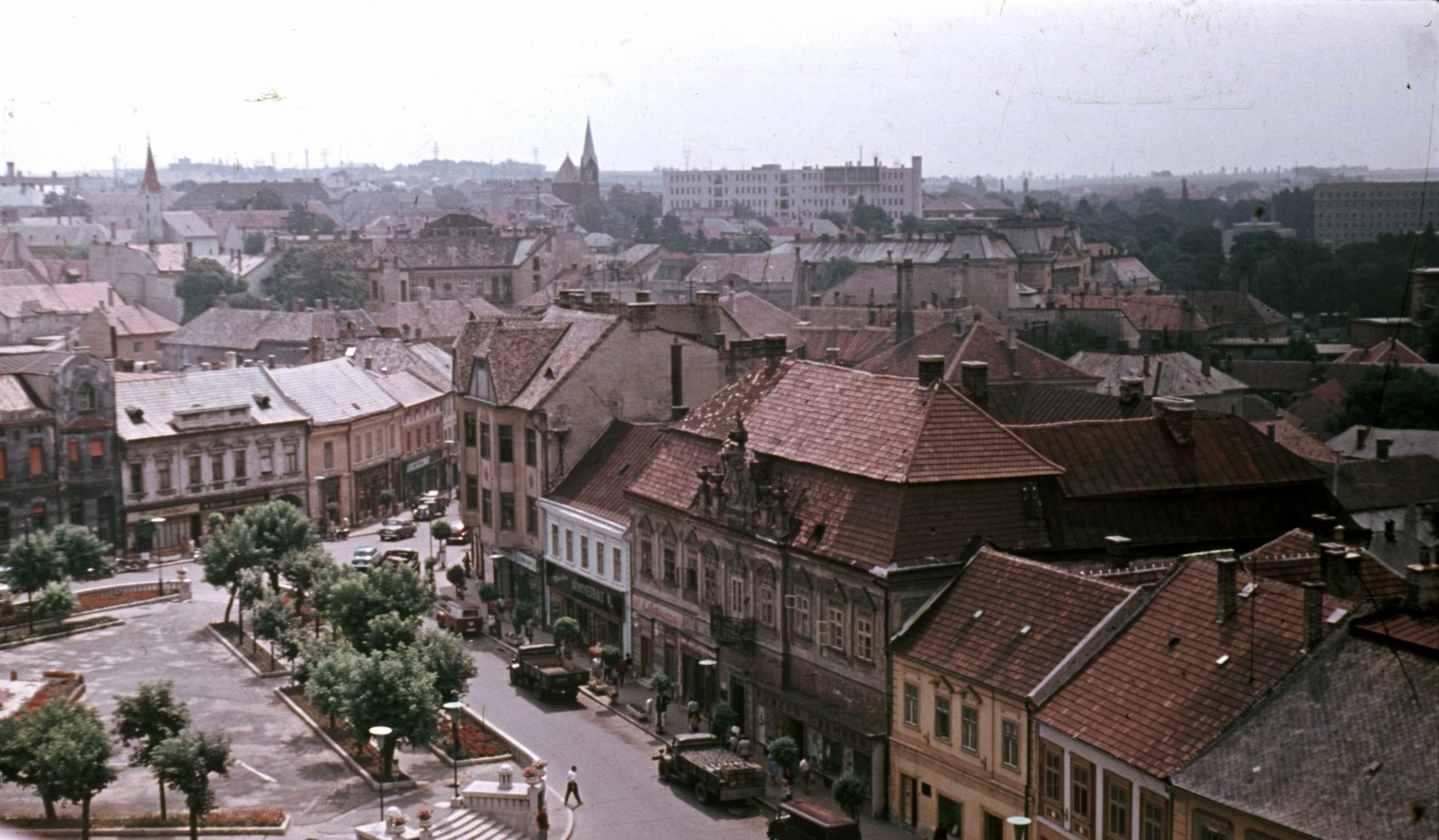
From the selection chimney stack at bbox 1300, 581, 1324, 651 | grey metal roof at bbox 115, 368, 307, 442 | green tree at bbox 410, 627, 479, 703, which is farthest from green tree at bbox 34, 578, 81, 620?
chimney stack at bbox 1300, 581, 1324, 651

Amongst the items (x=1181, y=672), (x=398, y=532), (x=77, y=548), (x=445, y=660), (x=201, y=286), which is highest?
(x=201, y=286)

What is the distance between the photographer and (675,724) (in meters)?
48.0

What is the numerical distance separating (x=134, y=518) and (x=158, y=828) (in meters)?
38.2

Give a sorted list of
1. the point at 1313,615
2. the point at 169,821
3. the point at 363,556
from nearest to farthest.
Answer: the point at 1313,615, the point at 169,821, the point at 363,556

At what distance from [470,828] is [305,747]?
373 inches

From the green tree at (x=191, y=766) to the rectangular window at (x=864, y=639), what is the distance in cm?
1572

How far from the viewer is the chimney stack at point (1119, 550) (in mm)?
40094

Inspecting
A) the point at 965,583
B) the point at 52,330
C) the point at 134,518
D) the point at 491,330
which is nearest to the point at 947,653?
the point at 965,583

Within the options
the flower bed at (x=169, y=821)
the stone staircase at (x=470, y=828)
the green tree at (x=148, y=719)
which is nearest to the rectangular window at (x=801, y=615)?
the stone staircase at (x=470, y=828)

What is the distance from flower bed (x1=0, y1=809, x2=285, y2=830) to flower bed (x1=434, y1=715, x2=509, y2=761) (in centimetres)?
604

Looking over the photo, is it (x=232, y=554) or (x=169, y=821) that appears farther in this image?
(x=232, y=554)

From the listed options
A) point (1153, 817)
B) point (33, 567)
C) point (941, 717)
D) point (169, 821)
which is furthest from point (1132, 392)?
point (33, 567)

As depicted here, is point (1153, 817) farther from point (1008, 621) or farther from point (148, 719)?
point (148, 719)

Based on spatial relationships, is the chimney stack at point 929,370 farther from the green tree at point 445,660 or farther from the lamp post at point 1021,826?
the green tree at point 445,660
